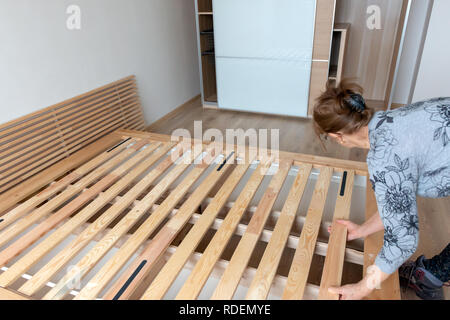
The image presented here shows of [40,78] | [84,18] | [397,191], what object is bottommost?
[397,191]

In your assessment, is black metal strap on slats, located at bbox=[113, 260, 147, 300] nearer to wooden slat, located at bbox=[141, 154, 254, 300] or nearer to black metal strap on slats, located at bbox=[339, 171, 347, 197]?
wooden slat, located at bbox=[141, 154, 254, 300]

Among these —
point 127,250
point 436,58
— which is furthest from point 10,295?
point 436,58

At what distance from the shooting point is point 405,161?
0.85 meters

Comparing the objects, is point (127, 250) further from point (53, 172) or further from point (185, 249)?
point (53, 172)

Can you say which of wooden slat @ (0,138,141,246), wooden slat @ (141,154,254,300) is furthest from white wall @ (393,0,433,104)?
wooden slat @ (0,138,141,246)

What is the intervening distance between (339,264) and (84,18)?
7.39 ft

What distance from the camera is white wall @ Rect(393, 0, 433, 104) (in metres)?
3.03

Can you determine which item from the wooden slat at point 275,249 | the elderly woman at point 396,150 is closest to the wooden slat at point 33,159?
the wooden slat at point 275,249

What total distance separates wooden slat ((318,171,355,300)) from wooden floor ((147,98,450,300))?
17.4 inches

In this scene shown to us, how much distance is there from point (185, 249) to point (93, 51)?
178cm

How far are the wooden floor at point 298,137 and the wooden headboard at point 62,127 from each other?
0.56m
